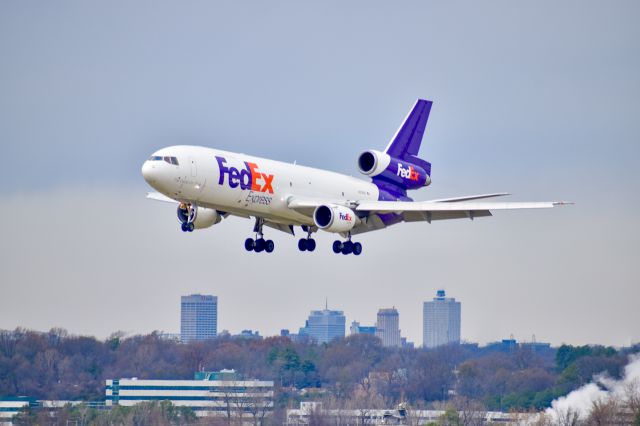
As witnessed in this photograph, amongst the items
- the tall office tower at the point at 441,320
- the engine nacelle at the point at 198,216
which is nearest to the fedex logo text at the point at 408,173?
the engine nacelle at the point at 198,216

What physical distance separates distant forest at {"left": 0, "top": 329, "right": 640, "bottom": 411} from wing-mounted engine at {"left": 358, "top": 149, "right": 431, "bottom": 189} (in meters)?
21.9

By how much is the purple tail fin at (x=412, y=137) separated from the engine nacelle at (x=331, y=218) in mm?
9123

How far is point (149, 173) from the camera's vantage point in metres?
67.2

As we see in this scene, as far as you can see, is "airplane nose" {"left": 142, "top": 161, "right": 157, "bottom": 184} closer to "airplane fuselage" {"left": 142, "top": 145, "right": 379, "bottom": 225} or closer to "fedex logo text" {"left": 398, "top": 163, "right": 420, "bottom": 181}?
"airplane fuselage" {"left": 142, "top": 145, "right": 379, "bottom": 225}

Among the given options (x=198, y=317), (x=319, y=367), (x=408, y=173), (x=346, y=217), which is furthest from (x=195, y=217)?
(x=198, y=317)

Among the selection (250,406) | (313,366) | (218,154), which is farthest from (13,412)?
(218,154)

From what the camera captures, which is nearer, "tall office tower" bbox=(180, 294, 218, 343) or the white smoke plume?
the white smoke plume

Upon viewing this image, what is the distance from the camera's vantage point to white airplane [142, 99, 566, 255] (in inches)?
2685

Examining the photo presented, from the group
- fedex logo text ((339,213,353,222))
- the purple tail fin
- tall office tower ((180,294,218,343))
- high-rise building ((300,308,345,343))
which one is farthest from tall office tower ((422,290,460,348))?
fedex logo text ((339,213,353,222))

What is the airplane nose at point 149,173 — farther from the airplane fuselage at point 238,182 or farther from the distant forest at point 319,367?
the distant forest at point 319,367

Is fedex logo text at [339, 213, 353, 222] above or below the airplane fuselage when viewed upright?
below

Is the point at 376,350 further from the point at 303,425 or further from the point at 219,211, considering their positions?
the point at 219,211

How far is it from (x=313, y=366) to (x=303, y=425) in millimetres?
28012

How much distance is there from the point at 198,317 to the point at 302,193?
327 ft
